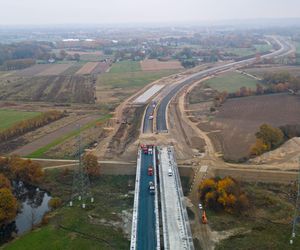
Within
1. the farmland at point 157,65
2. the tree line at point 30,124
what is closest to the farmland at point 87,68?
the farmland at point 157,65

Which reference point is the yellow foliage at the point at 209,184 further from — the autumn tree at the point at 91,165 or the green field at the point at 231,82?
the green field at the point at 231,82

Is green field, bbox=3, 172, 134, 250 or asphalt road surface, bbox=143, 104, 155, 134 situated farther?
asphalt road surface, bbox=143, 104, 155, 134

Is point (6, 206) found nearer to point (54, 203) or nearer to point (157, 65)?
point (54, 203)

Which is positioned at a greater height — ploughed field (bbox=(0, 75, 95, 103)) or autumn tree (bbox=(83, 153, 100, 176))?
ploughed field (bbox=(0, 75, 95, 103))

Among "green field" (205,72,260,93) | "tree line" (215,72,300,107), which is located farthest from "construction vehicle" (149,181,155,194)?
"green field" (205,72,260,93)

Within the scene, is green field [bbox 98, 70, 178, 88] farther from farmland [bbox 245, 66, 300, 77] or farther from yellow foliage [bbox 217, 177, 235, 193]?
yellow foliage [bbox 217, 177, 235, 193]

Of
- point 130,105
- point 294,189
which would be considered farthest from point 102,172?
point 130,105
